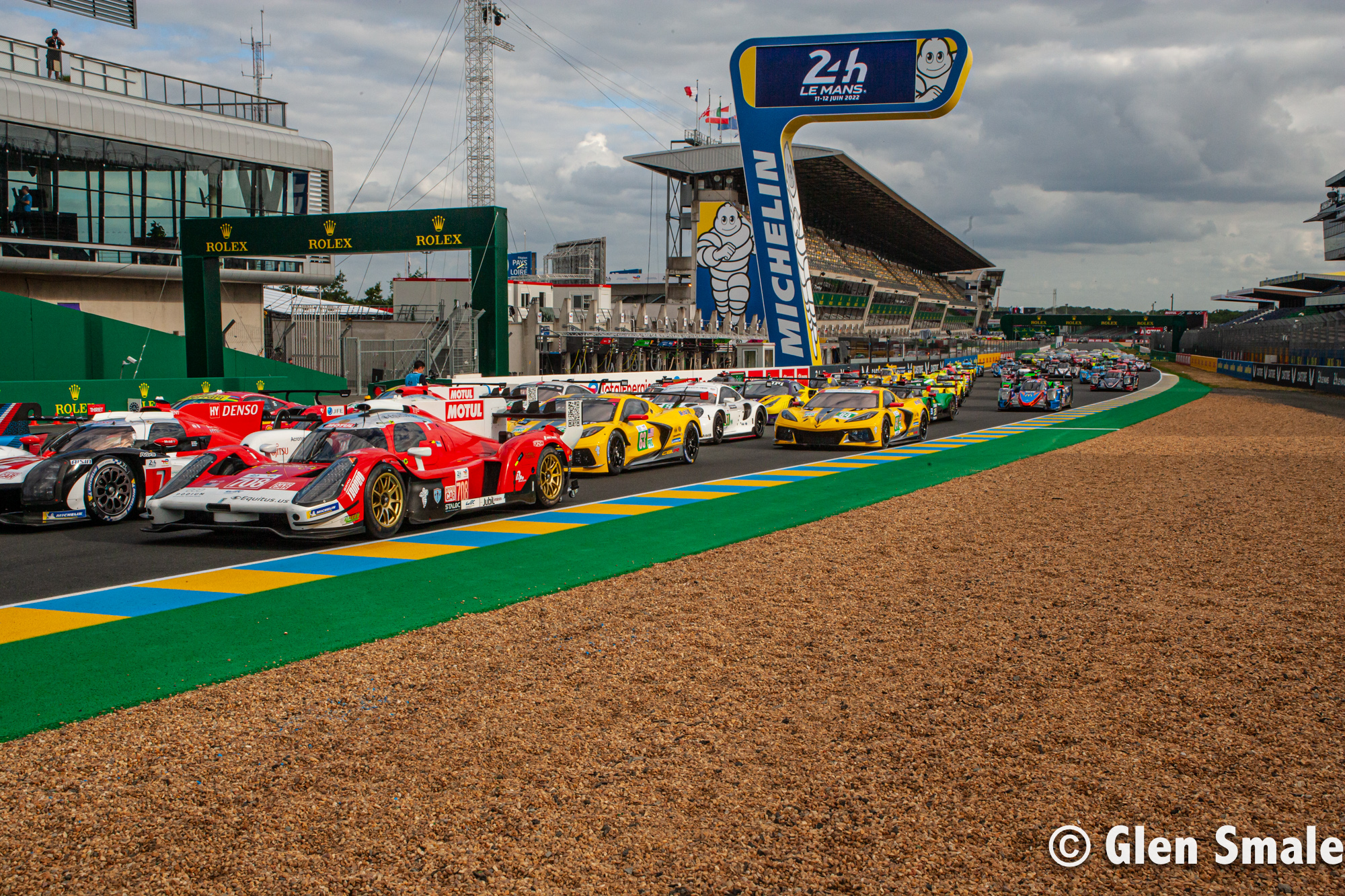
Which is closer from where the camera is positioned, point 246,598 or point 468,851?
point 468,851

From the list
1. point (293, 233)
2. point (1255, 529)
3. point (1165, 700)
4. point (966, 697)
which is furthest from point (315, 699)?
point (293, 233)

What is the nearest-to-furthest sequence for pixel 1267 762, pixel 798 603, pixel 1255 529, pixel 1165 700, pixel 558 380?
pixel 1267 762 < pixel 1165 700 < pixel 798 603 < pixel 1255 529 < pixel 558 380

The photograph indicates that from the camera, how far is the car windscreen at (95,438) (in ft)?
37.7

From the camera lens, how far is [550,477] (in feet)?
40.7

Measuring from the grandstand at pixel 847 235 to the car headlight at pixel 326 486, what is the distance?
203 feet

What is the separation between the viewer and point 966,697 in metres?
5.18

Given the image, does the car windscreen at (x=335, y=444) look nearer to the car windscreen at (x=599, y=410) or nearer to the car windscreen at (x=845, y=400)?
the car windscreen at (x=599, y=410)

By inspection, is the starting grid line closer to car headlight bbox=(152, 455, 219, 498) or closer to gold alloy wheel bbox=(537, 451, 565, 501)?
gold alloy wheel bbox=(537, 451, 565, 501)

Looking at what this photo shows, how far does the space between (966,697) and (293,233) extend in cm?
2605

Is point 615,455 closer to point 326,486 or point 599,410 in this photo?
point 599,410

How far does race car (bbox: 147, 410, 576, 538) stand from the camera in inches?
368

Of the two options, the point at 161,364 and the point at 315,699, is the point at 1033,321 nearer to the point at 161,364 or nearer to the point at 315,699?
the point at 161,364

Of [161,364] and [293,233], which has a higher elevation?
[293,233]

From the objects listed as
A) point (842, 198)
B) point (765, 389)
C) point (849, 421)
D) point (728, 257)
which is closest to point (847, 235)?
point (842, 198)
